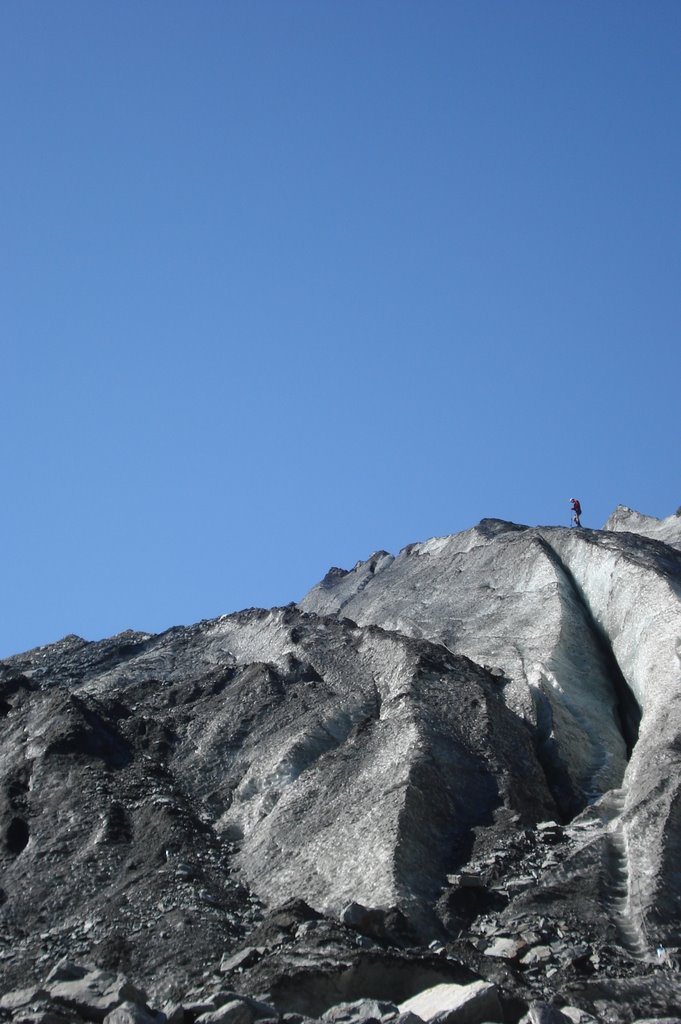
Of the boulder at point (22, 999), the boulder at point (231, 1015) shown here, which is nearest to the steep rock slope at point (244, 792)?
the boulder at point (22, 999)

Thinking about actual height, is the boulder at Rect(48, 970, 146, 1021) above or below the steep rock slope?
below

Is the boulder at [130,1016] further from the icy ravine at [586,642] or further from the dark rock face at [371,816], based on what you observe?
the icy ravine at [586,642]

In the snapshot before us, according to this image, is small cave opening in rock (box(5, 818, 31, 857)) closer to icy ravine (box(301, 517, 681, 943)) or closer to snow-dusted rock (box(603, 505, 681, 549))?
icy ravine (box(301, 517, 681, 943))

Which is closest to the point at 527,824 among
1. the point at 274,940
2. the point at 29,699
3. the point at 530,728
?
the point at 530,728

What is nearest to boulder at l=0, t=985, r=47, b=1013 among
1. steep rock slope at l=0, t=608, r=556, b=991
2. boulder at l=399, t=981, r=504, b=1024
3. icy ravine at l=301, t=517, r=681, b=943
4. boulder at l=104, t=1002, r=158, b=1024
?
boulder at l=104, t=1002, r=158, b=1024

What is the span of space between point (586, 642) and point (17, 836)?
21.0 meters

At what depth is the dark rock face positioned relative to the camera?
25.3 m

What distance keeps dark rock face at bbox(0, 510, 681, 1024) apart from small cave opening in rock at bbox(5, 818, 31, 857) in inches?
4.0

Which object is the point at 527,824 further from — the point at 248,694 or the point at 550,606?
the point at 550,606

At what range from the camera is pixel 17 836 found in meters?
36.9

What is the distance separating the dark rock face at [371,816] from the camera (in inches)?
998

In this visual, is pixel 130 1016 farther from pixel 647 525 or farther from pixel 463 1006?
pixel 647 525

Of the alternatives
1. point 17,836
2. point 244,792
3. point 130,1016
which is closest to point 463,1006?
point 130,1016

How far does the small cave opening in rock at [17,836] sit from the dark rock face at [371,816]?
102mm
